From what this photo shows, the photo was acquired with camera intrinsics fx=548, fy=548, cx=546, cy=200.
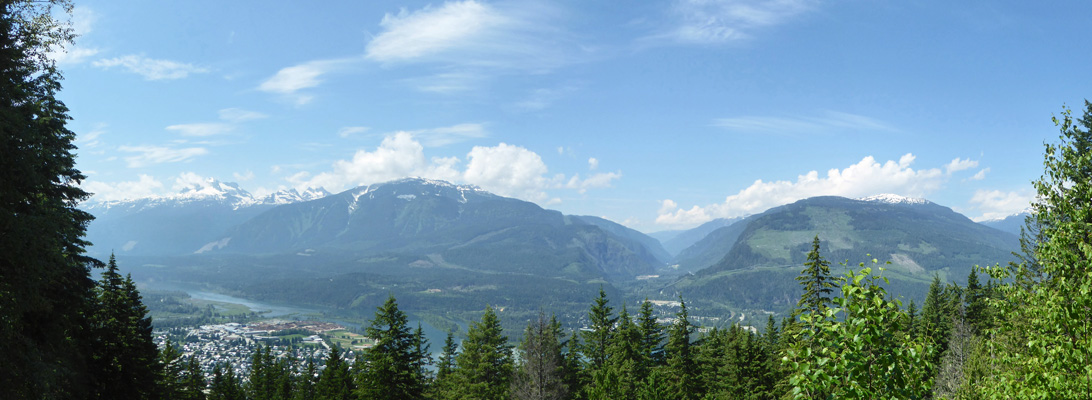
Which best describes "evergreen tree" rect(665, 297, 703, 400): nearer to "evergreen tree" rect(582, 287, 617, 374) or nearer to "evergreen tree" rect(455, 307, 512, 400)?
"evergreen tree" rect(582, 287, 617, 374)

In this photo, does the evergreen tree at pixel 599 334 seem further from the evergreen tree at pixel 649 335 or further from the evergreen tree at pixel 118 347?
the evergreen tree at pixel 118 347

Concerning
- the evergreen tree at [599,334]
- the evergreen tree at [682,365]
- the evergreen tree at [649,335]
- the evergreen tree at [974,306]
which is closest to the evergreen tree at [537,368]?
the evergreen tree at [599,334]

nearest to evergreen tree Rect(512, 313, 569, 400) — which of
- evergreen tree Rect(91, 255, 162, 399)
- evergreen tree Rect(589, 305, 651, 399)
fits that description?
evergreen tree Rect(589, 305, 651, 399)

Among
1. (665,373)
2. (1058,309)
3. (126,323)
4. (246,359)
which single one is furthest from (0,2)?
(246,359)

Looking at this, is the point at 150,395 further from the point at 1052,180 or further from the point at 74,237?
the point at 1052,180

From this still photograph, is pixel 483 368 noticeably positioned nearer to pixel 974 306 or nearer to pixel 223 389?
pixel 223 389

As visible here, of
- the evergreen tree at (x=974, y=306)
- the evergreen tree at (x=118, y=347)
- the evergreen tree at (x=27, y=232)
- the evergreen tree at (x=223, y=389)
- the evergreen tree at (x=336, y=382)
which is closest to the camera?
the evergreen tree at (x=27, y=232)
